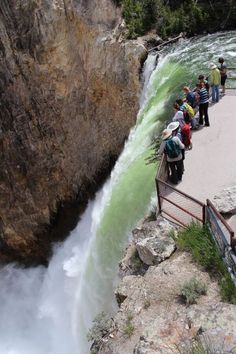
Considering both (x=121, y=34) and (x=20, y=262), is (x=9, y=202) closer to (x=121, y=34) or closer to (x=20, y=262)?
(x=20, y=262)

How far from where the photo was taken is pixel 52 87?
14.1 metres

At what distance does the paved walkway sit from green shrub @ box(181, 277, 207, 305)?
93.9 inches

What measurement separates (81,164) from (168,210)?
7.06 m

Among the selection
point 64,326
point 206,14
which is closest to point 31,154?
point 64,326

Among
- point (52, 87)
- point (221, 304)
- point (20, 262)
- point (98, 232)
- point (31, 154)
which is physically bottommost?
point (20, 262)

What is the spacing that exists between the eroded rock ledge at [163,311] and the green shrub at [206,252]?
0.15 metres

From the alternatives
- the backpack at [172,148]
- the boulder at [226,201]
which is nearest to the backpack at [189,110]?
the backpack at [172,148]

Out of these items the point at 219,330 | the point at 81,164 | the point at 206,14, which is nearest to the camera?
the point at 219,330

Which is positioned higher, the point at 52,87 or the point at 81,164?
the point at 52,87

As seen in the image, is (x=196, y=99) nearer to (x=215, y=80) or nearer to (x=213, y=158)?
(x=215, y=80)

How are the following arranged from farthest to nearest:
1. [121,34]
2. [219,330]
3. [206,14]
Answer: [206,14] < [121,34] < [219,330]

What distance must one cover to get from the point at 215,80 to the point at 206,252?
6681mm

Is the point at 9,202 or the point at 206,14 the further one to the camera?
the point at 206,14

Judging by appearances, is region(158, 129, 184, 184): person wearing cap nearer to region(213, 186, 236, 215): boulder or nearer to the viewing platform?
the viewing platform
